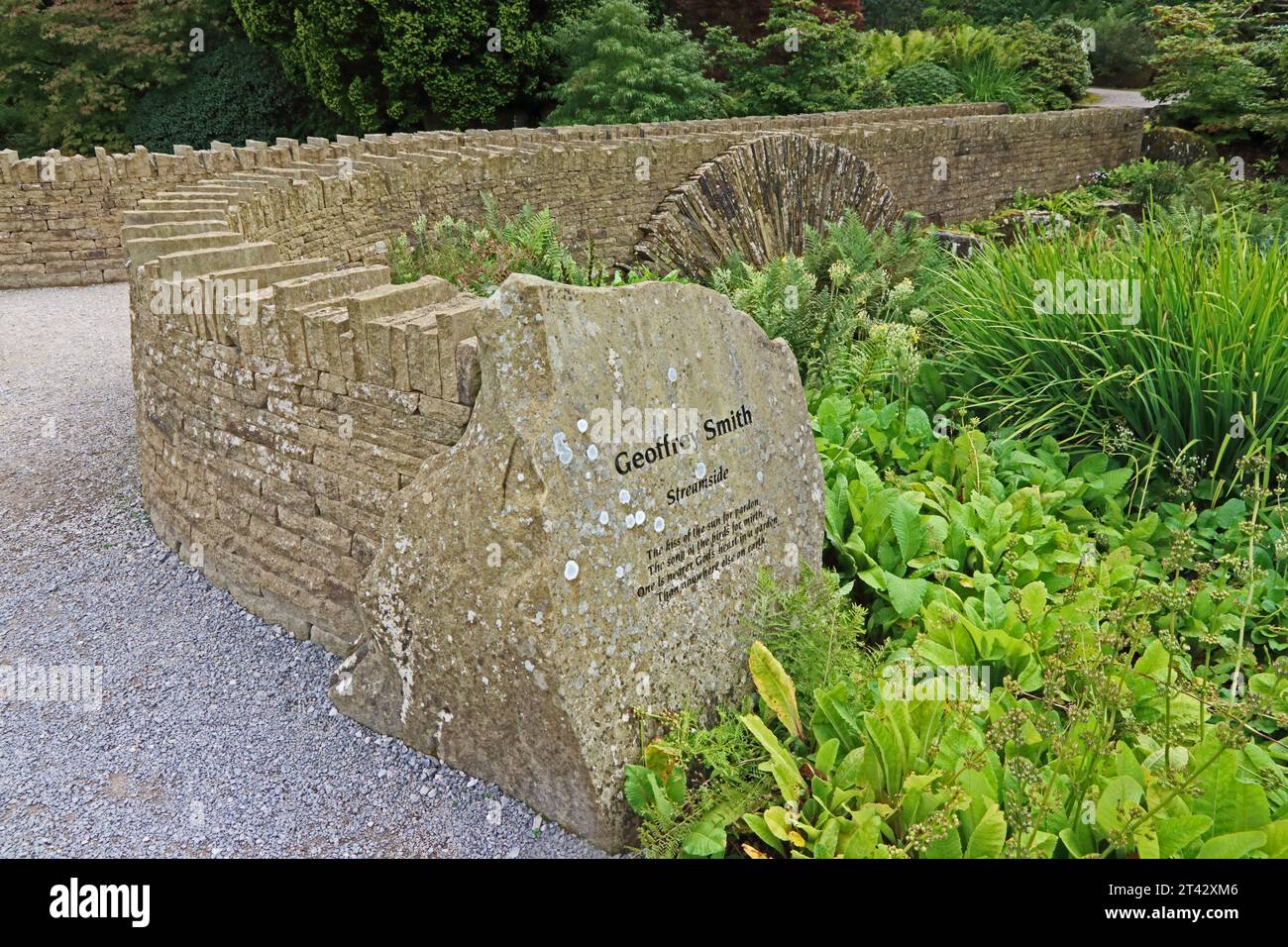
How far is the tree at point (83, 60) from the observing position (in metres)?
19.8

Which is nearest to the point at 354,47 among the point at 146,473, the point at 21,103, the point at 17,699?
the point at 21,103

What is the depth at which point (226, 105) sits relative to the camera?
72.1 feet

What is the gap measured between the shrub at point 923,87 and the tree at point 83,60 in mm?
15074

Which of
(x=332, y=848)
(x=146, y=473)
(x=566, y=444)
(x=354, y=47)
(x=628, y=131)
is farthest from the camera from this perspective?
(x=354, y=47)

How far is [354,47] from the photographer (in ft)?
61.6

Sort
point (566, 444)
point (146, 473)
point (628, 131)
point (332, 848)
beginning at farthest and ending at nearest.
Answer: point (628, 131) → point (146, 473) → point (332, 848) → point (566, 444)

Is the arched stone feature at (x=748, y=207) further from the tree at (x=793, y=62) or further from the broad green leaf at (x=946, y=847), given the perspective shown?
the tree at (x=793, y=62)

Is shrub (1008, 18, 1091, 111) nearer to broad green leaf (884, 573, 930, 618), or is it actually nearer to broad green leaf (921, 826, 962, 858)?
broad green leaf (884, 573, 930, 618)

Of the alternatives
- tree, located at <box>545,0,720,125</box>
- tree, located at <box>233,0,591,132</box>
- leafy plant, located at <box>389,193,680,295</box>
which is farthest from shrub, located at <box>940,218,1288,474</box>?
tree, located at <box>233,0,591,132</box>

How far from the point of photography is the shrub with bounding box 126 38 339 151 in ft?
70.8
